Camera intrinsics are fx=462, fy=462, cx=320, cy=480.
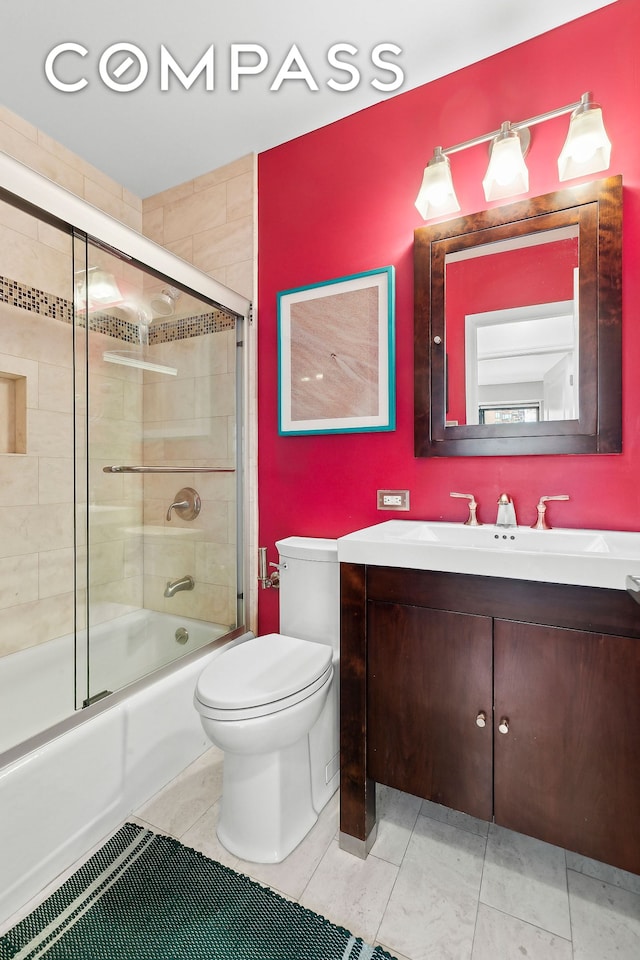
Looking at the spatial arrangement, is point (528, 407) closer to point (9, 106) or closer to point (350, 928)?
point (350, 928)

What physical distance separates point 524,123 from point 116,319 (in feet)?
5.12

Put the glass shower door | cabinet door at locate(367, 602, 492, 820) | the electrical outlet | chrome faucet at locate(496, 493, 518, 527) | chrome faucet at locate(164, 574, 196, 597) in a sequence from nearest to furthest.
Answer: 1. cabinet door at locate(367, 602, 492, 820)
2. chrome faucet at locate(496, 493, 518, 527)
3. the glass shower door
4. the electrical outlet
5. chrome faucet at locate(164, 574, 196, 597)

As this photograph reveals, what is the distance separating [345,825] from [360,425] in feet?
4.38

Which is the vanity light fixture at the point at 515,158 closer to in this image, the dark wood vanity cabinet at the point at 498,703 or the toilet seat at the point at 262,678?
the dark wood vanity cabinet at the point at 498,703

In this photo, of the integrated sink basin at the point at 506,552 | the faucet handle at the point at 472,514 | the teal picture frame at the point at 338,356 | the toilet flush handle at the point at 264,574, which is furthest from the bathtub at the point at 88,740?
the faucet handle at the point at 472,514

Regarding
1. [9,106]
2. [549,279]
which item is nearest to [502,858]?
[549,279]

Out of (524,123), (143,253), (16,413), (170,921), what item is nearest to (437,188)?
(524,123)

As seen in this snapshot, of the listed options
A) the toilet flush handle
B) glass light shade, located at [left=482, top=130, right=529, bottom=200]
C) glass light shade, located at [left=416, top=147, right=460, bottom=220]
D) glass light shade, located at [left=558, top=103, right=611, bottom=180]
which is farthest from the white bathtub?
glass light shade, located at [left=558, top=103, right=611, bottom=180]

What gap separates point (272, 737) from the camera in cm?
128

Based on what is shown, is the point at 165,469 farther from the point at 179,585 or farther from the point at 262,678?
the point at 262,678

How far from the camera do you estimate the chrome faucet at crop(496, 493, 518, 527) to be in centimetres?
156

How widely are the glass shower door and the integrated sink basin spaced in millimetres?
888

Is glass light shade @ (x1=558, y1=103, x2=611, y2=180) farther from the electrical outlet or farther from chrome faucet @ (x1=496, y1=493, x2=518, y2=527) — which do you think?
the electrical outlet

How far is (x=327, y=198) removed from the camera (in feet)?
6.48
